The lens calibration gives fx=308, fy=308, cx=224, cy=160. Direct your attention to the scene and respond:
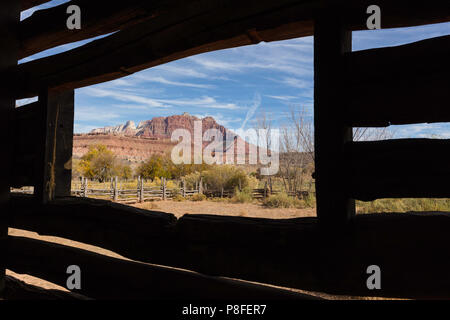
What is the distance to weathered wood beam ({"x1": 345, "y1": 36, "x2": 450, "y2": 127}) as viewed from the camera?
116 centimetres

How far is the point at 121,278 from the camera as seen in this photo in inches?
78.0

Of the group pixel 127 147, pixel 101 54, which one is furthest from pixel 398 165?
pixel 127 147

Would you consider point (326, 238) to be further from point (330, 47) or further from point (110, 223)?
point (110, 223)

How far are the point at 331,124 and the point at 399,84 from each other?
299 mm

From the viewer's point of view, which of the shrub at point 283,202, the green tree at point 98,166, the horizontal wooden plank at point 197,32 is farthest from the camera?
the green tree at point 98,166

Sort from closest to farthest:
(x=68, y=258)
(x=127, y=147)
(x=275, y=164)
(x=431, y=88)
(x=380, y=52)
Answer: (x=431, y=88) → (x=380, y=52) → (x=68, y=258) → (x=275, y=164) → (x=127, y=147)

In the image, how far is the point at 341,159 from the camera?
1292 millimetres

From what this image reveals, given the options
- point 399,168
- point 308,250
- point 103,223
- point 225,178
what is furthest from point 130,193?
point 399,168

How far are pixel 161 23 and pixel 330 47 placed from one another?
1.00 metres

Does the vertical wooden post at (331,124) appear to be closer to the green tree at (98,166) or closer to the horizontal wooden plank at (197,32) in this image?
the horizontal wooden plank at (197,32)

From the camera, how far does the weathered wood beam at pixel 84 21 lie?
199 cm

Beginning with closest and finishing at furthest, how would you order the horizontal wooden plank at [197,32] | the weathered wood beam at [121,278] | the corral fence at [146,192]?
the horizontal wooden plank at [197,32] → the weathered wood beam at [121,278] → the corral fence at [146,192]

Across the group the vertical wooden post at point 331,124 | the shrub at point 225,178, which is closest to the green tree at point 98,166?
the shrub at point 225,178

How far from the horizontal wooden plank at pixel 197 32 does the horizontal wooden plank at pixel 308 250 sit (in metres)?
0.85
